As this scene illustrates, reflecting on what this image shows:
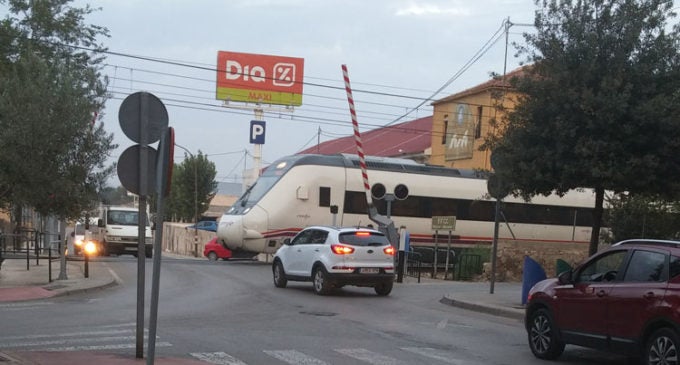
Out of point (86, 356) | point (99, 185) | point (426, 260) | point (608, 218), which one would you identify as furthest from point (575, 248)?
point (86, 356)

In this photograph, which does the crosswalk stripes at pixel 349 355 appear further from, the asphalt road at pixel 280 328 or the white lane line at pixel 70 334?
the white lane line at pixel 70 334

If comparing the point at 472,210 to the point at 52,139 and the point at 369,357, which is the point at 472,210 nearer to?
the point at 52,139

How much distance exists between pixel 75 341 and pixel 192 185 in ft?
191

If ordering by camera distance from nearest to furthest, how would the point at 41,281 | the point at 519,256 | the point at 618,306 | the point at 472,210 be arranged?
the point at 618,306 → the point at 41,281 → the point at 519,256 → the point at 472,210

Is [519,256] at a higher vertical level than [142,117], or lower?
lower

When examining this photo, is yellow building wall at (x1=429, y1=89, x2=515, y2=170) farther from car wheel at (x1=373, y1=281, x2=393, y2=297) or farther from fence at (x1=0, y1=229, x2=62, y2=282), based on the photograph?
car wheel at (x1=373, y1=281, x2=393, y2=297)

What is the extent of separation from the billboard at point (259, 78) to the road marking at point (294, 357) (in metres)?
42.1

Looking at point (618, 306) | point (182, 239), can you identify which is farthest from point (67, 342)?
point (182, 239)

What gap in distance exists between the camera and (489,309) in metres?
17.0

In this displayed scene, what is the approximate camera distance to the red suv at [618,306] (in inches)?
355

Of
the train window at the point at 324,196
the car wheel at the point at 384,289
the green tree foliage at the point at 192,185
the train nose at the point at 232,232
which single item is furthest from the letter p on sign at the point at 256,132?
the car wheel at the point at 384,289

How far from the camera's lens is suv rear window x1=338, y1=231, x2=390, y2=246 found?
19.4 m

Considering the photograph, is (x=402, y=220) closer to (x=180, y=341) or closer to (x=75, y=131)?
(x=75, y=131)

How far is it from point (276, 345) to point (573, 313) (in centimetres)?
390
